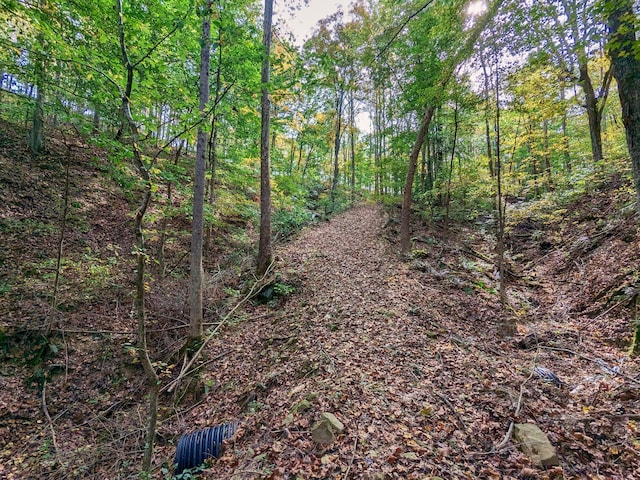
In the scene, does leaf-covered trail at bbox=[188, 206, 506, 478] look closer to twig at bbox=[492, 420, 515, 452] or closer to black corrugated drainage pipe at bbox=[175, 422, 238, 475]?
twig at bbox=[492, 420, 515, 452]

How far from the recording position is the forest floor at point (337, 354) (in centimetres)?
323

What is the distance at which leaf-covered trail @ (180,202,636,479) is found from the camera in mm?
3018

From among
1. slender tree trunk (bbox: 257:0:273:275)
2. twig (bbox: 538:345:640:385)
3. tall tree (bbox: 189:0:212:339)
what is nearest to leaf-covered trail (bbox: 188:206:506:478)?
tall tree (bbox: 189:0:212:339)

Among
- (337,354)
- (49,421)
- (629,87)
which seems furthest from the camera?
(49,421)

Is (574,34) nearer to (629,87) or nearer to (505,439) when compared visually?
(629,87)

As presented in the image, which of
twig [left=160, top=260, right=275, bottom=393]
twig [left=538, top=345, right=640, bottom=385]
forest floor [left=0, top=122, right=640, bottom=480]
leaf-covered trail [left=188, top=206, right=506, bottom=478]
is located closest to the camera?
leaf-covered trail [left=188, top=206, right=506, bottom=478]

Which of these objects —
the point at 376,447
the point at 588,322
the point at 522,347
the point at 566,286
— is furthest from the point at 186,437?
the point at 566,286

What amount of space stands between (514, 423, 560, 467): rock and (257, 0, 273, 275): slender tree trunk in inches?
262

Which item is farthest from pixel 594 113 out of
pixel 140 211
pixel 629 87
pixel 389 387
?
pixel 140 211

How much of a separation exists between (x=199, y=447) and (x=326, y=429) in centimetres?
176

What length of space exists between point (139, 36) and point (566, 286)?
10.7 m

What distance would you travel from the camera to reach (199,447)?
3730mm

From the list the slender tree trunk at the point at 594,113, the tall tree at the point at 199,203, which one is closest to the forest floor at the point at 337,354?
the tall tree at the point at 199,203

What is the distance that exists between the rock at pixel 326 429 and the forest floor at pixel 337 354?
0.07 meters
